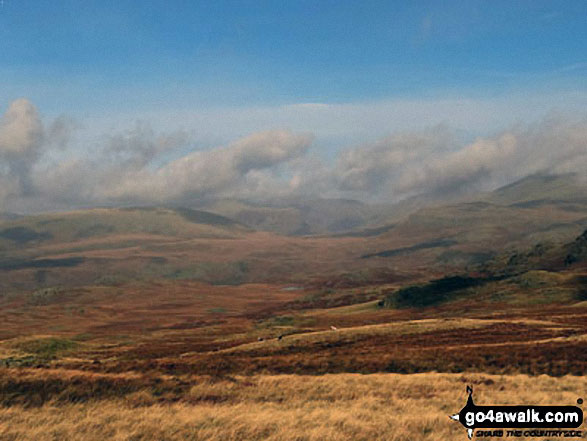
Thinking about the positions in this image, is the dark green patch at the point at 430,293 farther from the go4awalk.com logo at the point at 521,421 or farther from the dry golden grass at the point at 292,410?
the go4awalk.com logo at the point at 521,421

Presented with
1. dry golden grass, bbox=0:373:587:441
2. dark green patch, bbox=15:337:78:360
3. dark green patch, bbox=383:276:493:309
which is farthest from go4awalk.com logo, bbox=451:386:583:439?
dark green patch, bbox=383:276:493:309

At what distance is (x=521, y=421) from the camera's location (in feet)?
49.6

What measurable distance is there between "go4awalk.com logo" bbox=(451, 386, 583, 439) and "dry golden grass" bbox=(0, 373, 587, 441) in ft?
2.14

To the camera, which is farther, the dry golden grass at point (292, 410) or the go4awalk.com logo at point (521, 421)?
the dry golden grass at point (292, 410)

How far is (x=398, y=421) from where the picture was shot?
1581 cm

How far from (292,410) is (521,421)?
27.0ft

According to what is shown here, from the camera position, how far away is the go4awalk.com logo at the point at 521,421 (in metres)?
14.3

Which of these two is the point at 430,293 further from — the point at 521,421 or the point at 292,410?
the point at 521,421

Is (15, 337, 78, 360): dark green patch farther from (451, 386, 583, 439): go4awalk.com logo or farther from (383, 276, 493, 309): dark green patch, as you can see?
(383, 276, 493, 309): dark green patch

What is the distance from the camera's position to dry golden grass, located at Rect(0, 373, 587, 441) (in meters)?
14.6

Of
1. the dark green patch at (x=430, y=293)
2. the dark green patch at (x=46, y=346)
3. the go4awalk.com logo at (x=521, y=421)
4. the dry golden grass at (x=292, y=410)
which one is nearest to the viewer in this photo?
the go4awalk.com logo at (x=521, y=421)

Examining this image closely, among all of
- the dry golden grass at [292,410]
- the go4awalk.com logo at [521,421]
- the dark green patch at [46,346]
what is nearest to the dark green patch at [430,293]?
the dark green patch at [46,346]

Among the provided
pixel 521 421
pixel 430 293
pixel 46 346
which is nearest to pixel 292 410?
pixel 521 421

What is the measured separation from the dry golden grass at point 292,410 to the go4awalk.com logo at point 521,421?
65 cm
